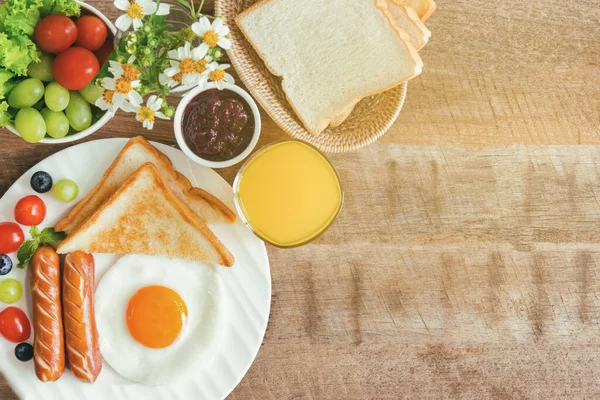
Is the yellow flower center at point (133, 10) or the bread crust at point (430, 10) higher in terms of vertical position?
the yellow flower center at point (133, 10)

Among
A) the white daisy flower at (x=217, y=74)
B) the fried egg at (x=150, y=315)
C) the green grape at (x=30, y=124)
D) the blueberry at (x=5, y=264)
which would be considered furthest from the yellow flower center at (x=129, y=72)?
the blueberry at (x=5, y=264)

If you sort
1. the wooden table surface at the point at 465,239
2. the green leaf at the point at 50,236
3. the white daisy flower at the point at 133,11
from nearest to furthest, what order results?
the white daisy flower at the point at 133,11, the green leaf at the point at 50,236, the wooden table surface at the point at 465,239

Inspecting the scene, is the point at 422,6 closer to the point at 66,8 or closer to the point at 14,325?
the point at 66,8

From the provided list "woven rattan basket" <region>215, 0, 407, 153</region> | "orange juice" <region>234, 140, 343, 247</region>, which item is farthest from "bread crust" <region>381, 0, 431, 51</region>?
"orange juice" <region>234, 140, 343, 247</region>

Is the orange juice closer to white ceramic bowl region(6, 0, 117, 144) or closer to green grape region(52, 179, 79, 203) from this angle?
white ceramic bowl region(6, 0, 117, 144)

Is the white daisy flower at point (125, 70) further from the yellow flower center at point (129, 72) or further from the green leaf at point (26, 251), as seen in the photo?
the green leaf at point (26, 251)

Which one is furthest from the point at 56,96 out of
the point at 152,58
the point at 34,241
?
the point at 34,241

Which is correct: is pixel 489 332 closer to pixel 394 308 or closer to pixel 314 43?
pixel 394 308
